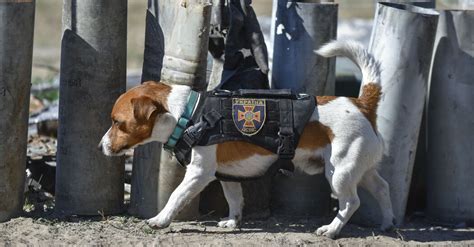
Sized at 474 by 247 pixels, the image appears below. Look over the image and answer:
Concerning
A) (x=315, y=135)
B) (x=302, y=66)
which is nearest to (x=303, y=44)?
(x=302, y=66)

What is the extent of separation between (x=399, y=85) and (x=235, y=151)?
53.5 inches

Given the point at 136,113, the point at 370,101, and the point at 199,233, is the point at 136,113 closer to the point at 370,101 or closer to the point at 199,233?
the point at 199,233

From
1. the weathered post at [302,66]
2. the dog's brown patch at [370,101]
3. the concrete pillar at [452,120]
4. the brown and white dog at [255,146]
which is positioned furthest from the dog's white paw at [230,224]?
the concrete pillar at [452,120]

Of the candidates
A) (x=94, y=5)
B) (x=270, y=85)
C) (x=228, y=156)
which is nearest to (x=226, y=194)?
(x=228, y=156)

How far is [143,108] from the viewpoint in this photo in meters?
6.60

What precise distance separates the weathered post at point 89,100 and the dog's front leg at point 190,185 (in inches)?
34.6

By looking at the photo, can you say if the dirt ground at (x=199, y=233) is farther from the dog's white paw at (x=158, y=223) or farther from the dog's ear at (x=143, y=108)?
the dog's ear at (x=143, y=108)

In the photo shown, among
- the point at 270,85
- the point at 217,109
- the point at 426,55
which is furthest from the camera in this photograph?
the point at 270,85

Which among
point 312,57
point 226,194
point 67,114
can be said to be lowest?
point 226,194

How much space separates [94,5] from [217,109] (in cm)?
126

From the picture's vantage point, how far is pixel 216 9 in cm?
753

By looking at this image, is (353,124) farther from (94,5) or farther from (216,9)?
(94,5)

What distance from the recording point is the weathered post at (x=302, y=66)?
24.2 ft

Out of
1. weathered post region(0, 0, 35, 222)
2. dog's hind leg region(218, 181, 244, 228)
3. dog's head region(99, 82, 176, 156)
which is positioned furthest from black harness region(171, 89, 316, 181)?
weathered post region(0, 0, 35, 222)
